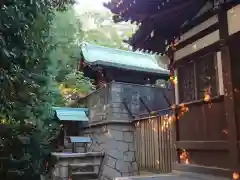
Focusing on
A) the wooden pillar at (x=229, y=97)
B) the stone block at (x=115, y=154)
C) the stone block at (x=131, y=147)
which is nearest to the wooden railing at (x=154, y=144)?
the stone block at (x=131, y=147)

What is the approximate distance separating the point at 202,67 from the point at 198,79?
0.27m

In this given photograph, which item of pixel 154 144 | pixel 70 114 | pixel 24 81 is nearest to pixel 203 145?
pixel 24 81

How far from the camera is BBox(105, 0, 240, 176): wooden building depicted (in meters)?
4.87

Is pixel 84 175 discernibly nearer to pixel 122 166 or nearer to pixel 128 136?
pixel 122 166

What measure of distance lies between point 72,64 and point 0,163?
755 centimetres

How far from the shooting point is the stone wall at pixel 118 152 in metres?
11.5

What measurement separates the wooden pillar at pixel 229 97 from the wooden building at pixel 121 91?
639 centimetres

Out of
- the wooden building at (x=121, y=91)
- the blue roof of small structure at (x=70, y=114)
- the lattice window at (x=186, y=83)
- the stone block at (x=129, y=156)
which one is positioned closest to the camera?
the lattice window at (x=186, y=83)

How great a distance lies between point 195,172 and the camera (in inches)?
223

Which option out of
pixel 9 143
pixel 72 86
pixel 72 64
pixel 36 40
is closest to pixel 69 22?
pixel 72 64

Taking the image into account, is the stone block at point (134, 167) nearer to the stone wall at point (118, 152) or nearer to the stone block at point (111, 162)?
the stone wall at point (118, 152)

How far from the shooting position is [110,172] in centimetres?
1152

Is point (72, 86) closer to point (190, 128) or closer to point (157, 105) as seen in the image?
point (157, 105)

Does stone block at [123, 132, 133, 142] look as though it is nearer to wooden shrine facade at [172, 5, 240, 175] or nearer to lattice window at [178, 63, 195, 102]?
wooden shrine facade at [172, 5, 240, 175]
